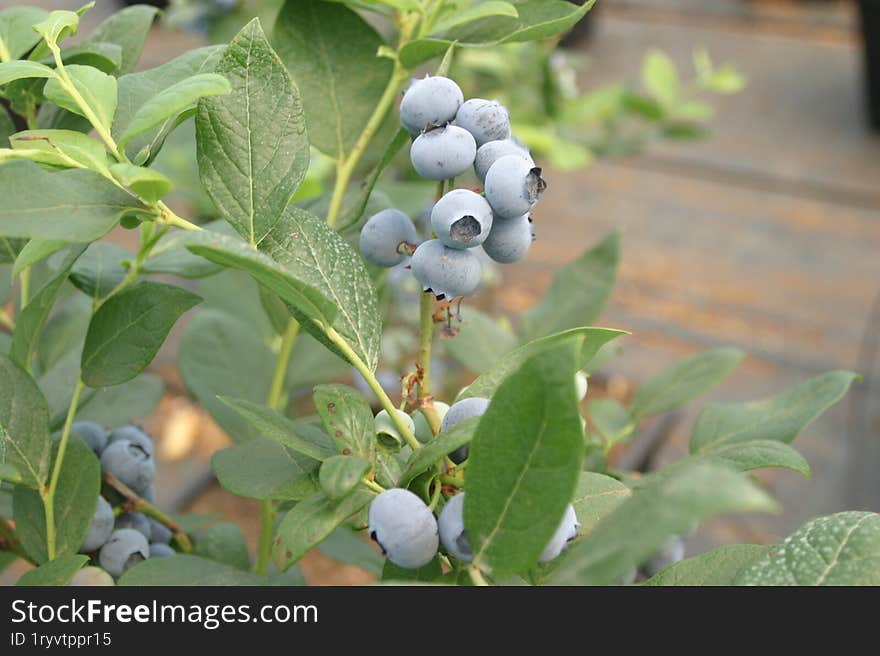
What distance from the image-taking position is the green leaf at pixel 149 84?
0.46 m

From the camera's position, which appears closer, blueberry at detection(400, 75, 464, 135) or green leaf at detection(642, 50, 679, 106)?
blueberry at detection(400, 75, 464, 135)

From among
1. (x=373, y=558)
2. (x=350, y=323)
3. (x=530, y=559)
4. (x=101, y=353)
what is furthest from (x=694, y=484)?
(x=373, y=558)

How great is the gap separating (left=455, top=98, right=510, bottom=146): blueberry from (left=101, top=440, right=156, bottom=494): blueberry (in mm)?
283

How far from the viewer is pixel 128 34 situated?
1.89 ft

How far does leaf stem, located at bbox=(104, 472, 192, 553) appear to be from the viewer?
0.58m

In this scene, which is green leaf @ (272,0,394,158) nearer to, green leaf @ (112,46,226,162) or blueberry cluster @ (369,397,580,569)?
green leaf @ (112,46,226,162)

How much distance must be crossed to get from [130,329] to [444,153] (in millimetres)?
187

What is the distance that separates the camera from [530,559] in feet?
1.19

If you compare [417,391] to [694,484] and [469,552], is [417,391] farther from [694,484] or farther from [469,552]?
[694,484]

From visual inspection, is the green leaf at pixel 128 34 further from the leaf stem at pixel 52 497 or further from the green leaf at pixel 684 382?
the green leaf at pixel 684 382

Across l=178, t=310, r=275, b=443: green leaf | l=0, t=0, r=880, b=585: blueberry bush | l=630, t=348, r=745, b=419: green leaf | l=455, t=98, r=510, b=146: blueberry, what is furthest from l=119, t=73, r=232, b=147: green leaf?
l=630, t=348, r=745, b=419: green leaf

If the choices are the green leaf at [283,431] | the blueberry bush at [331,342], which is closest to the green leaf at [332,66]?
the blueberry bush at [331,342]
